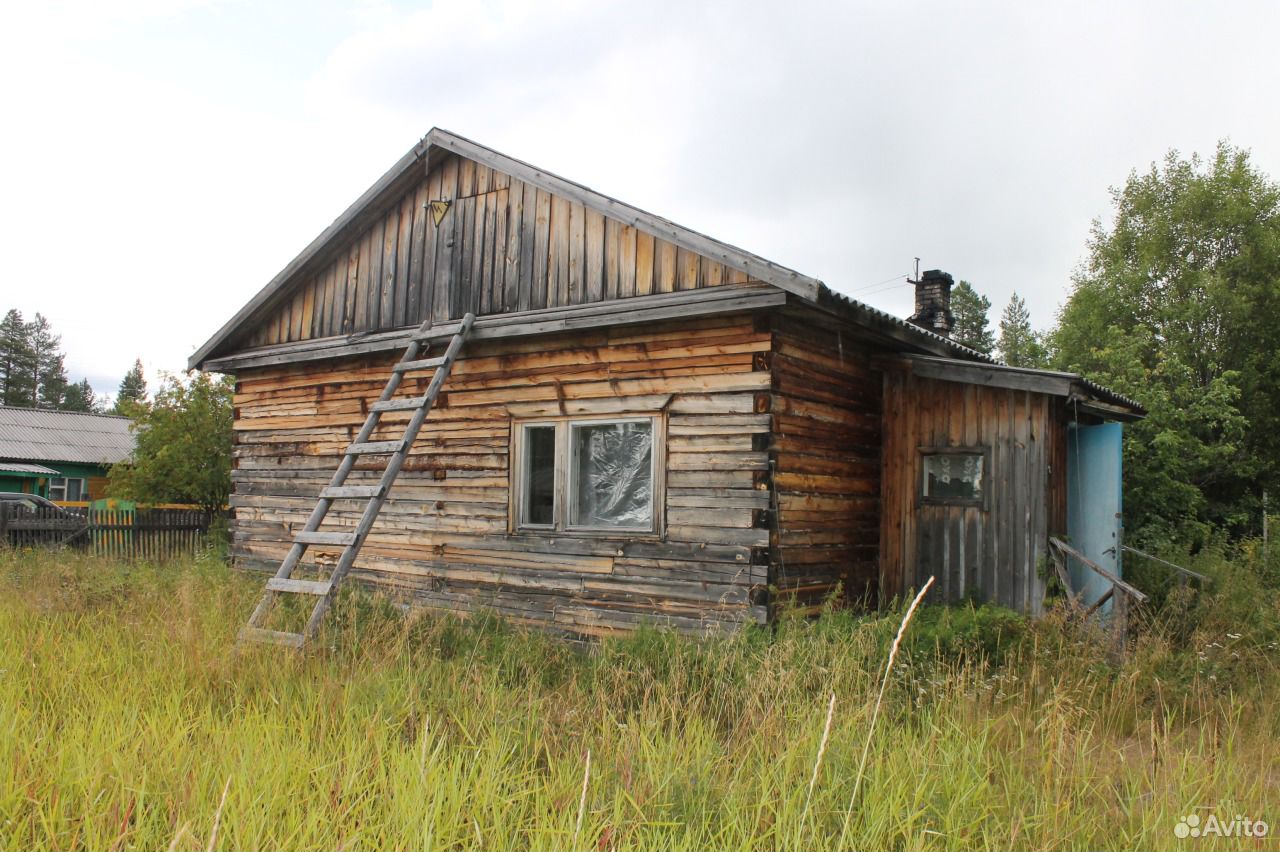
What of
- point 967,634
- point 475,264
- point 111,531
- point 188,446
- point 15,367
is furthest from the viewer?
point 15,367

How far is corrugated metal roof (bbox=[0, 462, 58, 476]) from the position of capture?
32.0m

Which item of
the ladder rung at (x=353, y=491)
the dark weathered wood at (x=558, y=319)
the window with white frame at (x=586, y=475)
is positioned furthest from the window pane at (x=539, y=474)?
the ladder rung at (x=353, y=491)

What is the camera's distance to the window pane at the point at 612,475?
9383 mm

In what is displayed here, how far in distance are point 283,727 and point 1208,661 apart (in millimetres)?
6687

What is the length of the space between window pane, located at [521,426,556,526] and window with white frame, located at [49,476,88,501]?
33.3 meters

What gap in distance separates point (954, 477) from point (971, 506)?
37 cm

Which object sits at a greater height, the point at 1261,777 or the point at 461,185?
the point at 461,185

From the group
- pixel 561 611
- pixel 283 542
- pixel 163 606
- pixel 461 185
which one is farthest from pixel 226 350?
pixel 561 611

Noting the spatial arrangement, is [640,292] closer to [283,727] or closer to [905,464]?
[905,464]

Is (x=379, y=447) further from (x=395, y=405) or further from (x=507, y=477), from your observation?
(x=507, y=477)

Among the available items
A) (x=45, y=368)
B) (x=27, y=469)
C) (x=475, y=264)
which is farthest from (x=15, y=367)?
(x=475, y=264)

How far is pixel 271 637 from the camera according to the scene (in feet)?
23.2

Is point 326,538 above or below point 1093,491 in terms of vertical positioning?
below

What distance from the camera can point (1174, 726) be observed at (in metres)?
6.00
